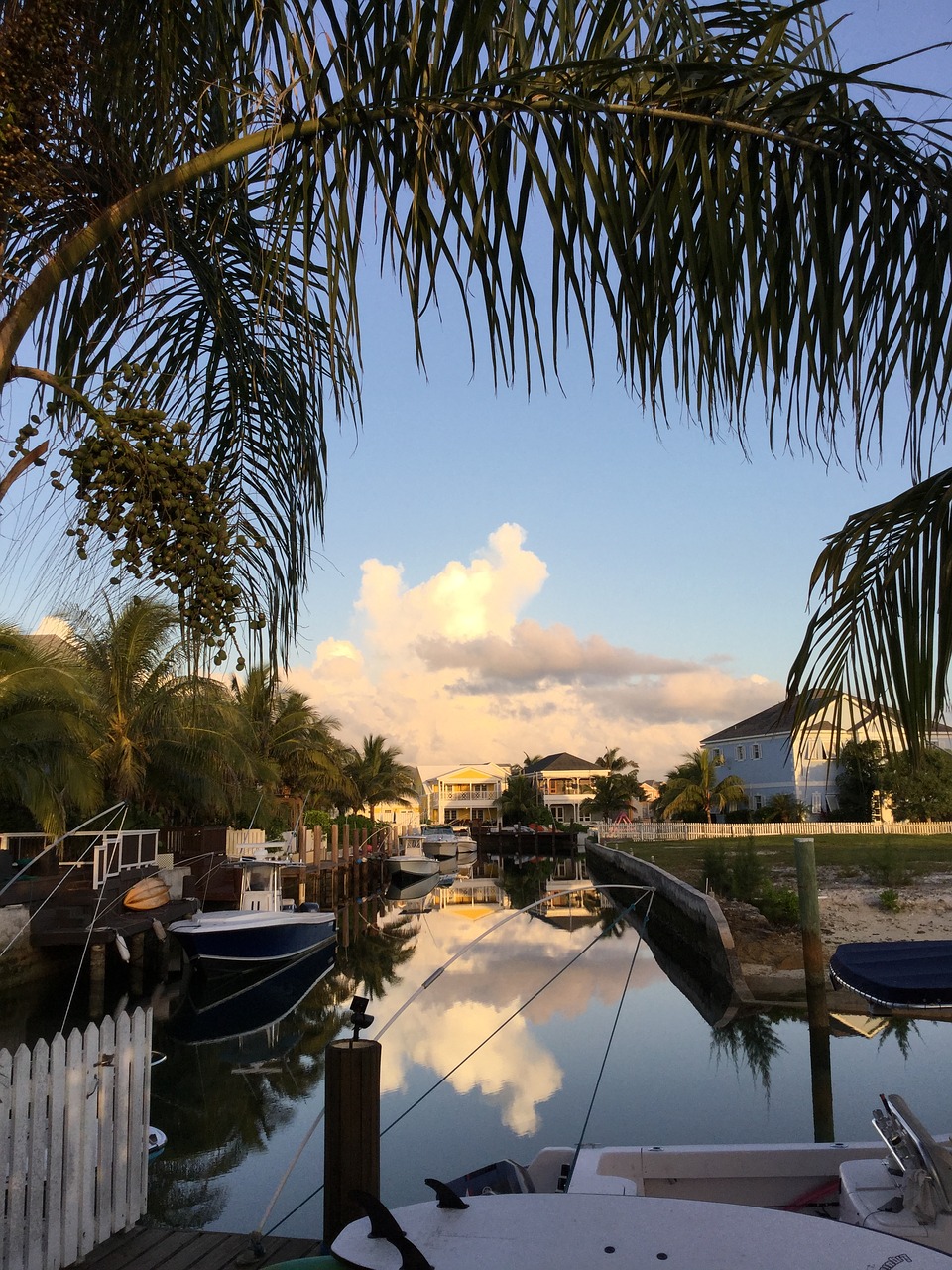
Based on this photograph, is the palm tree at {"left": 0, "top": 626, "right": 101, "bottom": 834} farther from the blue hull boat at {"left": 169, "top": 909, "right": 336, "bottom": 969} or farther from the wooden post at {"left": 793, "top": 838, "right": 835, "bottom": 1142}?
the wooden post at {"left": 793, "top": 838, "right": 835, "bottom": 1142}

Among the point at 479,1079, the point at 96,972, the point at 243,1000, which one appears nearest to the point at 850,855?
the point at 243,1000

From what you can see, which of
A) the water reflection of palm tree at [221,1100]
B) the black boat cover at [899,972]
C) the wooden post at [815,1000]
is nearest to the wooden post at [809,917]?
the wooden post at [815,1000]

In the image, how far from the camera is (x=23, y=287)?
101 inches

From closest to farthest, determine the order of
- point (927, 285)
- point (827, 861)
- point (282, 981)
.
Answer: point (927, 285), point (282, 981), point (827, 861)

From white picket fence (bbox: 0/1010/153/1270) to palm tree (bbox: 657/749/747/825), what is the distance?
58.8 metres

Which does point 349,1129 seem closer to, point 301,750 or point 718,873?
point 718,873

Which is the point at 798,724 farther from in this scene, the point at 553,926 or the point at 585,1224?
the point at 553,926

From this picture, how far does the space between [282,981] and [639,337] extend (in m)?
22.9

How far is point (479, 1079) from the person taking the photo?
15742mm

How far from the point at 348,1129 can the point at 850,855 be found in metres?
31.7

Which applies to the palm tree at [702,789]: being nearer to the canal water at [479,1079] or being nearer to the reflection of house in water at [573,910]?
the reflection of house in water at [573,910]

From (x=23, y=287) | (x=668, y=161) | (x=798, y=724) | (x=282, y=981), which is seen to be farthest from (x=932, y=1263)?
(x=282, y=981)

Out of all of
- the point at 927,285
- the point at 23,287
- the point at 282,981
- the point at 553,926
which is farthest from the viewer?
the point at 553,926

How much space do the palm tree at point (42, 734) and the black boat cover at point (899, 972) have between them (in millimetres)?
16362
